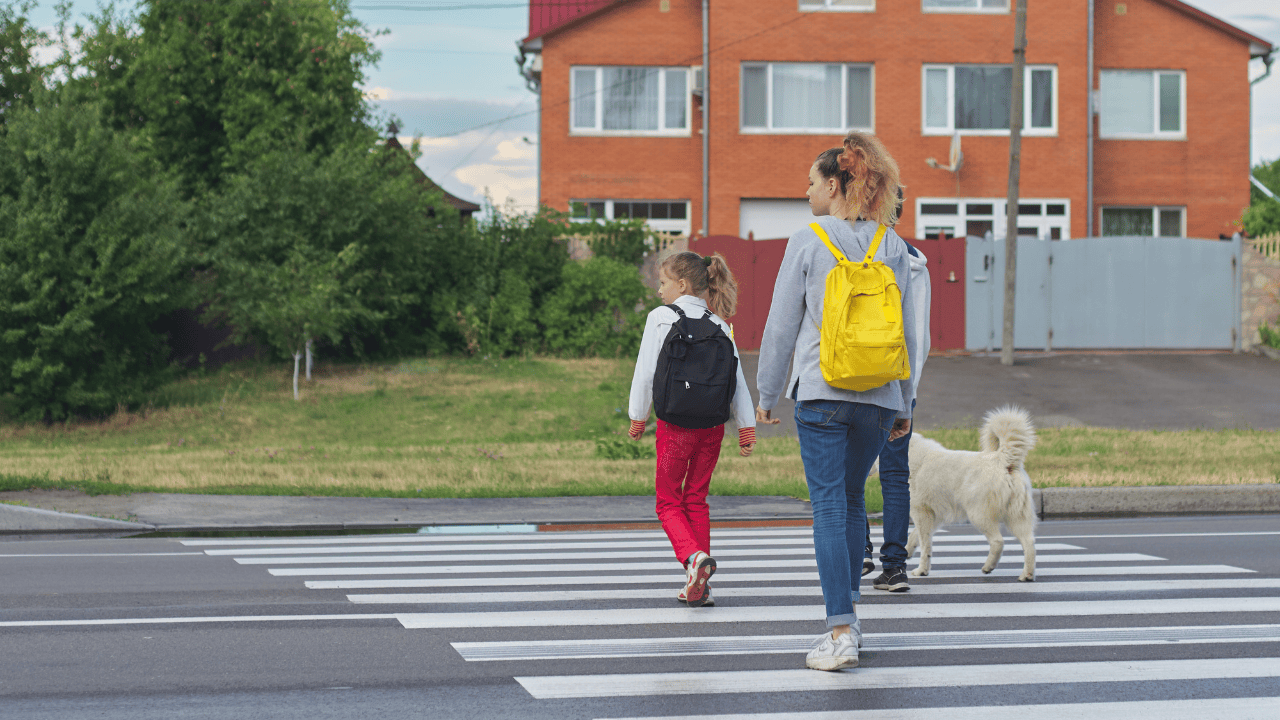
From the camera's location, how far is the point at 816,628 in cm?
570

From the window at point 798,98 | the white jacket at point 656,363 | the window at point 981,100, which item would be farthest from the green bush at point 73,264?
the window at point 981,100

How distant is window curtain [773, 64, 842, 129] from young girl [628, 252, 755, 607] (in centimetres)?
2221

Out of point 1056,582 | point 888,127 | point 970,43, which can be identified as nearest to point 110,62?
point 888,127

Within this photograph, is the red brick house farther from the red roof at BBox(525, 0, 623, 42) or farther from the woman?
the woman

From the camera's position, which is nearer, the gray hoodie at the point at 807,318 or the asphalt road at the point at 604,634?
the asphalt road at the point at 604,634

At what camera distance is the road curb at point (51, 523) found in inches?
400

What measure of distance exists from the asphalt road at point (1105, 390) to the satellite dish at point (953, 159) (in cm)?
582

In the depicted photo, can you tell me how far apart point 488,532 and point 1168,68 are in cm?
2481

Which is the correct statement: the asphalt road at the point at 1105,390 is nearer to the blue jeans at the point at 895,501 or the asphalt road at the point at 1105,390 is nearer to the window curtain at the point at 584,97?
the window curtain at the point at 584,97

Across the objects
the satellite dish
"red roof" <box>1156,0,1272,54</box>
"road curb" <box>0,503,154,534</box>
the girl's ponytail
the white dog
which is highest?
"red roof" <box>1156,0,1272,54</box>

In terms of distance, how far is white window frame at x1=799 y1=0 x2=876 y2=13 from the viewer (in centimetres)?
Result: 2770

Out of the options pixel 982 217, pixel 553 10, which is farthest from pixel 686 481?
pixel 553 10

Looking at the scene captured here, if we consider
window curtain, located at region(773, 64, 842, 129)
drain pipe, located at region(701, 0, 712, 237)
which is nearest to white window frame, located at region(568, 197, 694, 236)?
drain pipe, located at region(701, 0, 712, 237)

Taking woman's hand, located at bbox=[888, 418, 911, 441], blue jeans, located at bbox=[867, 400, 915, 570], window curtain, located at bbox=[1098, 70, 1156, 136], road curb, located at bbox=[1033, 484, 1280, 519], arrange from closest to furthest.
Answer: woman's hand, located at bbox=[888, 418, 911, 441]
blue jeans, located at bbox=[867, 400, 915, 570]
road curb, located at bbox=[1033, 484, 1280, 519]
window curtain, located at bbox=[1098, 70, 1156, 136]
